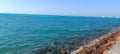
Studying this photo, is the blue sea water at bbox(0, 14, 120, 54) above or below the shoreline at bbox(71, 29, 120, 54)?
below

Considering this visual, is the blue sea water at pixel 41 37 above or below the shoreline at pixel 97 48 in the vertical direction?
below

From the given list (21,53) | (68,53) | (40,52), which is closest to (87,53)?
(68,53)

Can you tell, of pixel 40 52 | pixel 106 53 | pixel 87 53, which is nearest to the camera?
pixel 106 53

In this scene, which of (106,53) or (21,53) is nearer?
(106,53)

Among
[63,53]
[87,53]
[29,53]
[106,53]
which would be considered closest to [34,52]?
[29,53]

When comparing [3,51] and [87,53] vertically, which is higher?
[87,53]

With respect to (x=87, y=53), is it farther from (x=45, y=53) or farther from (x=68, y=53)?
(x=45, y=53)

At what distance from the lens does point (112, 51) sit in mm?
9633

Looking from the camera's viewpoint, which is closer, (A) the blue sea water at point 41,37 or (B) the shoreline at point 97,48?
(B) the shoreline at point 97,48

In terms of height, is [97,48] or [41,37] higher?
[97,48]

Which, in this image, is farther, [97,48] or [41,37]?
[41,37]

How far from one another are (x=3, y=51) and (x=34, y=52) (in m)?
2.65

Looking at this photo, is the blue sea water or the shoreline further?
the blue sea water

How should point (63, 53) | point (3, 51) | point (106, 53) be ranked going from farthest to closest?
point (3, 51), point (63, 53), point (106, 53)
